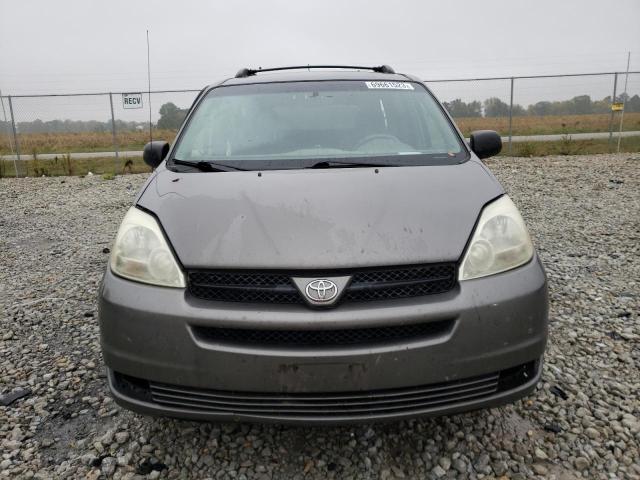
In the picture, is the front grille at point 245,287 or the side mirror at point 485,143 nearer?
the front grille at point 245,287

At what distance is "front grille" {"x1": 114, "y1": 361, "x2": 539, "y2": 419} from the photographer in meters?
1.69

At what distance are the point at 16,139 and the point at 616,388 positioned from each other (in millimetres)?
13869

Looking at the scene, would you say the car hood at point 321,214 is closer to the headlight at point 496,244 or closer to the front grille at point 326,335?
the headlight at point 496,244

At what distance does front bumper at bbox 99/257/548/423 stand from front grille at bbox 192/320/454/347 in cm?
2

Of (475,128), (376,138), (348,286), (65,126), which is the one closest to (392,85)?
(376,138)

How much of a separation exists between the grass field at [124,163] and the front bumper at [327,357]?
34.9ft

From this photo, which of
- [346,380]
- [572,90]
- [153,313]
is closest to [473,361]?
[346,380]

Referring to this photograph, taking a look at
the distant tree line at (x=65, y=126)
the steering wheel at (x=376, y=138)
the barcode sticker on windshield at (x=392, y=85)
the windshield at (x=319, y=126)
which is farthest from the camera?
the distant tree line at (x=65, y=126)

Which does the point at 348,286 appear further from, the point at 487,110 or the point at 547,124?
the point at 547,124

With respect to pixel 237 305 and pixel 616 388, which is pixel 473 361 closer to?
pixel 237 305

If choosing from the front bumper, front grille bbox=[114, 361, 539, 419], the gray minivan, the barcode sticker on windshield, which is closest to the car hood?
the gray minivan

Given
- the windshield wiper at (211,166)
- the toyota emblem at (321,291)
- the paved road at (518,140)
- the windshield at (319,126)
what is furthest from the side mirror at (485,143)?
the paved road at (518,140)

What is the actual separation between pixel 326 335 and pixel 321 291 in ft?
0.50

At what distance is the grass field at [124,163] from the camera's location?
12438 millimetres
